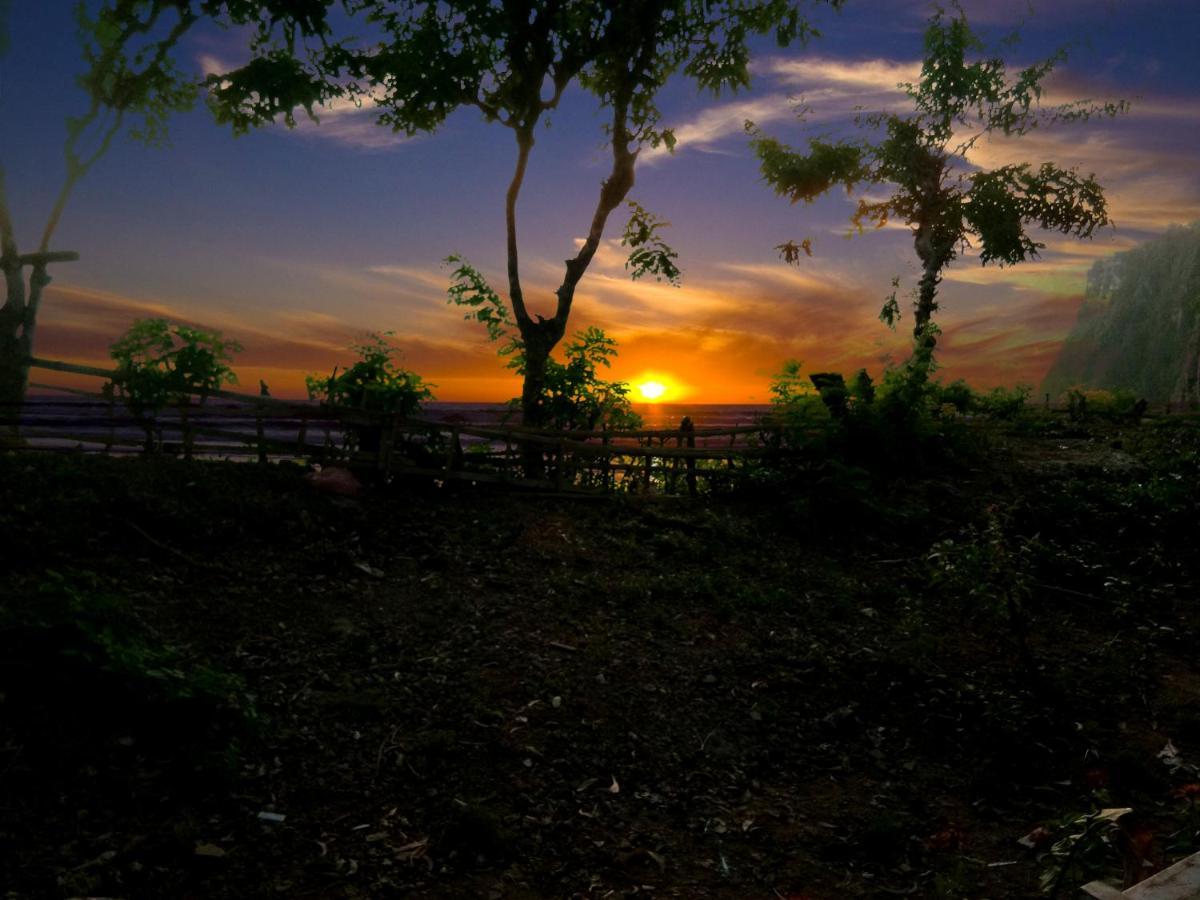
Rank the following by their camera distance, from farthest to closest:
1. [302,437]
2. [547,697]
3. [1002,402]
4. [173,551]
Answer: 1. [1002,402]
2. [302,437]
3. [173,551]
4. [547,697]

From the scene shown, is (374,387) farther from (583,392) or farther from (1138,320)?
(1138,320)

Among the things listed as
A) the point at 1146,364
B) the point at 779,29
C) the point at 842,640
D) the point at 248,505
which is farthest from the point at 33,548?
the point at 1146,364

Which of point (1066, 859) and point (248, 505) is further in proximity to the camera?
point (248, 505)

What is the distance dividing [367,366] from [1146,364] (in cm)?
10282

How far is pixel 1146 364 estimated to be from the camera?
3516 inches

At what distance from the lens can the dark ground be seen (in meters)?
4.11

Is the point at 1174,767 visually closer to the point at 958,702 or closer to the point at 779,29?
the point at 958,702

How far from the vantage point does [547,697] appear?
6.01 m

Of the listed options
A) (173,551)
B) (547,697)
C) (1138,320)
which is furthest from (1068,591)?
(1138,320)

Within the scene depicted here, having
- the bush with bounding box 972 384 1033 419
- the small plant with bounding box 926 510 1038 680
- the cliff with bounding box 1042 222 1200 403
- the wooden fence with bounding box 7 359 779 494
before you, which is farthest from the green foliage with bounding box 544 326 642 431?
the cliff with bounding box 1042 222 1200 403

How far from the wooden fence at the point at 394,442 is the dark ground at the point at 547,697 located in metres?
0.71

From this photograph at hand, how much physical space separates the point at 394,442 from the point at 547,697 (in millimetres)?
5919

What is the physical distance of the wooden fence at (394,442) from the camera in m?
10.6

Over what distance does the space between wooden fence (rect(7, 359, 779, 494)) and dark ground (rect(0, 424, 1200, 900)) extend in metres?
0.71
